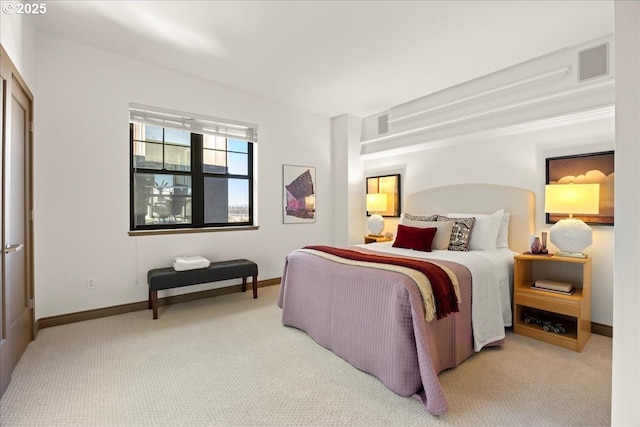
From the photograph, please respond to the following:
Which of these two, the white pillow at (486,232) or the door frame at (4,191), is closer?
the door frame at (4,191)

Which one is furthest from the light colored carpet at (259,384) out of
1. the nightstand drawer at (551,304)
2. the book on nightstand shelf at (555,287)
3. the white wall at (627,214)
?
Answer: the white wall at (627,214)

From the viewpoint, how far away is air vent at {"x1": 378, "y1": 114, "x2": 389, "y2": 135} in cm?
470

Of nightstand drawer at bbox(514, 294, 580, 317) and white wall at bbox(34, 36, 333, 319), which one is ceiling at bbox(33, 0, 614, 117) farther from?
nightstand drawer at bbox(514, 294, 580, 317)

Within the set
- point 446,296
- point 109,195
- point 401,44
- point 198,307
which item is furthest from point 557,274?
point 109,195

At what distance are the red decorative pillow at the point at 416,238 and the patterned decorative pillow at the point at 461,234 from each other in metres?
0.21

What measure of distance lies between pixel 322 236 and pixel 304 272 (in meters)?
2.34

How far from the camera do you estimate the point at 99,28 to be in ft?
9.02

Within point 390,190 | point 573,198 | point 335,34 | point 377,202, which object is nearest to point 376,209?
point 377,202

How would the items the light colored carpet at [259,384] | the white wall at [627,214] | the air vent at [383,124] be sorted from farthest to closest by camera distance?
the air vent at [383,124]
the light colored carpet at [259,384]
the white wall at [627,214]

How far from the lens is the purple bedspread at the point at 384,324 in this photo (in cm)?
184

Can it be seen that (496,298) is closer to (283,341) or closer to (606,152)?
(606,152)

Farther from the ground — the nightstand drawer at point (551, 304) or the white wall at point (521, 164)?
the white wall at point (521, 164)

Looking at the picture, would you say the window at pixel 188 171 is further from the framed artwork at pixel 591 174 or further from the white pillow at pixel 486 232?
the framed artwork at pixel 591 174

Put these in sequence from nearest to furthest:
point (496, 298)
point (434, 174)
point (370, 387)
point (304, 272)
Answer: point (370, 387) < point (496, 298) < point (304, 272) < point (434, 174)
